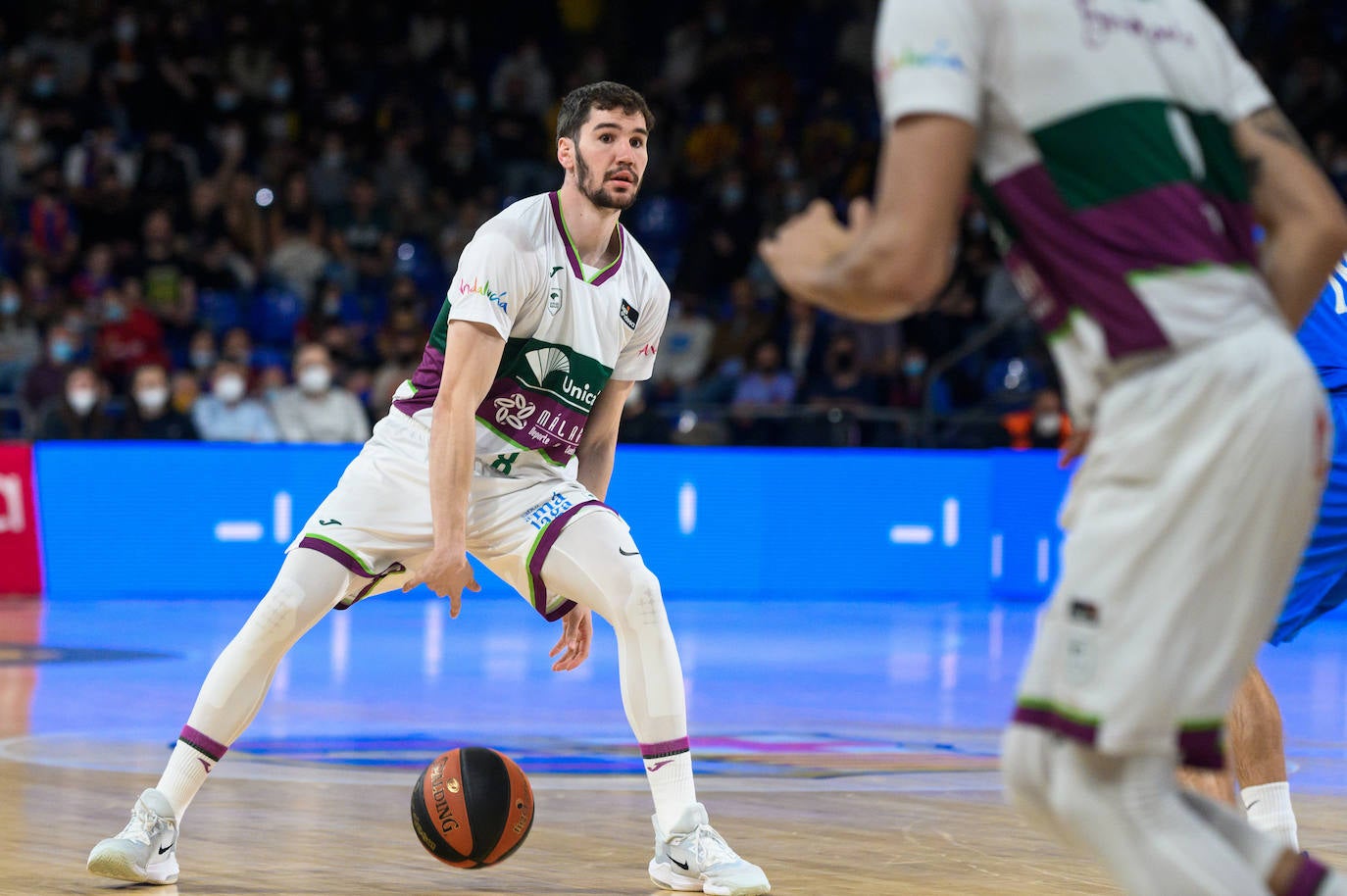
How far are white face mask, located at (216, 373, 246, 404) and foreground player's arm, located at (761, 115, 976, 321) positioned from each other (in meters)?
14.0

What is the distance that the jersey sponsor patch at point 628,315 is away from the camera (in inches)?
241

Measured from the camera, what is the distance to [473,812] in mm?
5477

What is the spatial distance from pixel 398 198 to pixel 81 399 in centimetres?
581

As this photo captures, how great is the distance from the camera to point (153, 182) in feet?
66.8

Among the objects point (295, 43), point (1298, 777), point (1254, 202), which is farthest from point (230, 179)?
point (1254, 202)

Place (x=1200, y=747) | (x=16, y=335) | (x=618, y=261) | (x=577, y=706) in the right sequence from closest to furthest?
(x=1200, y=747) < (x=618, y=261) < (x=577, y=706) < (x=16, y=335)

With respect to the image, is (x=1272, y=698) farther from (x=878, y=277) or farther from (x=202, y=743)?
(x=202, y=743)

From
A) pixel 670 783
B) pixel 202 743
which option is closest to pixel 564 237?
pixel 670 783

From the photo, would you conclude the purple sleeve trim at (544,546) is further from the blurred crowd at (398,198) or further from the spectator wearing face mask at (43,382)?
the spectator wearing face mask at (43,382)

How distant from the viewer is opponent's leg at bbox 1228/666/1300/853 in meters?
5.32

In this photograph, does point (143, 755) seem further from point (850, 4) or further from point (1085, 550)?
point (850, 4)

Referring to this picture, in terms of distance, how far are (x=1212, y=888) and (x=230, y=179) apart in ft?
62.2

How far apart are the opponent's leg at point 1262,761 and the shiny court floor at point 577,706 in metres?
0.55

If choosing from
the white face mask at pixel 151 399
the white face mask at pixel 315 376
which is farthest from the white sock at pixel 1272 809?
the white face mask at pixel 151 399
